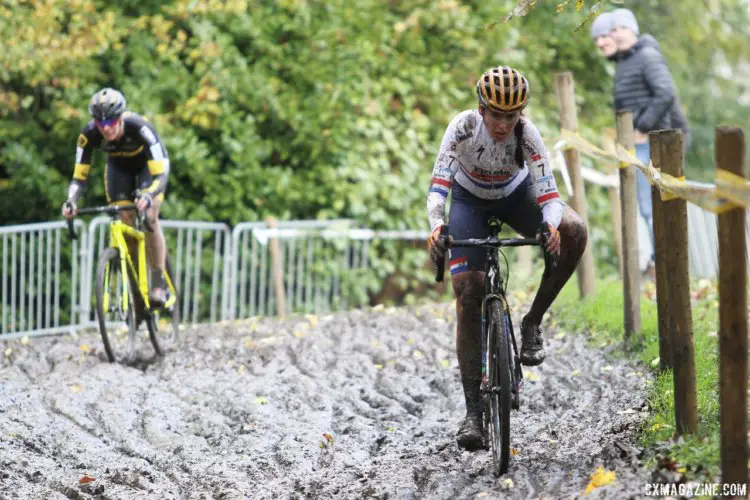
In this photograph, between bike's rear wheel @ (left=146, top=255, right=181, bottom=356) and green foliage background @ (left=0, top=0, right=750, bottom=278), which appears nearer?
bike's rear wheel @ (left=146, top=255, right=181, bottom=356)

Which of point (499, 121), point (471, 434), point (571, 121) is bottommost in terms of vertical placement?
point (471, 434)

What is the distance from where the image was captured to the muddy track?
569 centimetres

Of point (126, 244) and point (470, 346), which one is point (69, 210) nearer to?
point (126, 244)

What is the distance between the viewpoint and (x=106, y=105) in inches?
349

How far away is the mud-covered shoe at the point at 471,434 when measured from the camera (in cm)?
582

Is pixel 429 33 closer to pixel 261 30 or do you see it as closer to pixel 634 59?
pixel 261 30

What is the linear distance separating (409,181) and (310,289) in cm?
206

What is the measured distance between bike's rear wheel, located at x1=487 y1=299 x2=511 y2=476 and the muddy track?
136 mm

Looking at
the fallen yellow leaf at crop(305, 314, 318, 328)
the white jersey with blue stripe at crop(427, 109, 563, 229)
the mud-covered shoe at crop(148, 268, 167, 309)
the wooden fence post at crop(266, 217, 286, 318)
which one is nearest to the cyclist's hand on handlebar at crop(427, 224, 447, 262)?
the white jersey with blue stripe at crop(427, 109, 563, 229)

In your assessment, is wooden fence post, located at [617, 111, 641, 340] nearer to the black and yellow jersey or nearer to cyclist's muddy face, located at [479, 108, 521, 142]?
cyclist's muddy face, located at [479, 108, 521, 142]

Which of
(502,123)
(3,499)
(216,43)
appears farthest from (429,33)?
(3,499)

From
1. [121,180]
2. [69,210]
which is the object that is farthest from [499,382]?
[121,180]

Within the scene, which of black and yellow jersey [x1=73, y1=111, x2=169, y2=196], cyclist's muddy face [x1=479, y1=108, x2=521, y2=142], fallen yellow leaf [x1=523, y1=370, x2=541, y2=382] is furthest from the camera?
black and yellow jersey [x1=73, y1=111, x2=169, y2=196]

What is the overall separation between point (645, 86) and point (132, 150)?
15.5 feet
